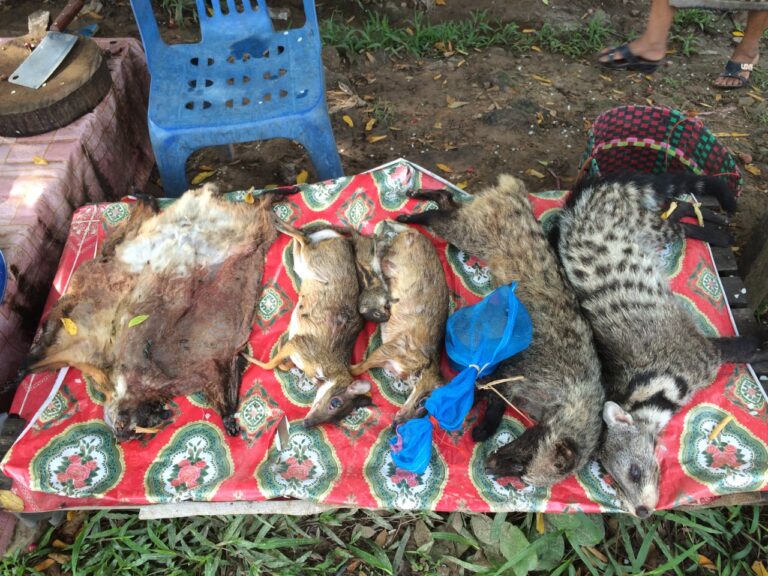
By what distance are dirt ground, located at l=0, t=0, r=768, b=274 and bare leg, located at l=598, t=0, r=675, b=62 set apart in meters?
0.52

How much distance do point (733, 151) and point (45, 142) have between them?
705 cm

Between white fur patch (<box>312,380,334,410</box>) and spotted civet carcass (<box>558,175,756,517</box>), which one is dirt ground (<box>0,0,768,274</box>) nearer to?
spotted civet carcass (<box>558,175,756,517</box>)

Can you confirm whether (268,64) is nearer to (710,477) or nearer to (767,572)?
(710,477)

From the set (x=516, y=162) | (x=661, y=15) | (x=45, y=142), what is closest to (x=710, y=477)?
(x=516, y=162)

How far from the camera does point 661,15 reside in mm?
6238

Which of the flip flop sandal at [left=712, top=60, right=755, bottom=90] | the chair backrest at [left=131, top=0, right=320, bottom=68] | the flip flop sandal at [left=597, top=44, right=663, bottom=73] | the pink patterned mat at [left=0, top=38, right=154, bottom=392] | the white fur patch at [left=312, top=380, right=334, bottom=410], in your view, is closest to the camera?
the white fur patch at [left=312, top=380, right=334, bottom=410]

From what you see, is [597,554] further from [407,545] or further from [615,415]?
[407,545]

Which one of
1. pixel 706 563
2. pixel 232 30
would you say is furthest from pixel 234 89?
pixel 706 563

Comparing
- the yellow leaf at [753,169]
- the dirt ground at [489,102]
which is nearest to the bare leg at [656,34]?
the dirt ground at [489,102]

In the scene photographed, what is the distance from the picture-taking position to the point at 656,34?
20.9 feet

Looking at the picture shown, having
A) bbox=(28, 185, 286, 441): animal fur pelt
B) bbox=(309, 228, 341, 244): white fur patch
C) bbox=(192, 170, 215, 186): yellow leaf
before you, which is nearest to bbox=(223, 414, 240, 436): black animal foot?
bbox=(28, 185, 286, 441): animal fur pelt

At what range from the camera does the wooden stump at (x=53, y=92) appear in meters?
4.77

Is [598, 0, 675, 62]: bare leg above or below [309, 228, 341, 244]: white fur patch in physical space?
above

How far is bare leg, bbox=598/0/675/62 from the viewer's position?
6.23m
